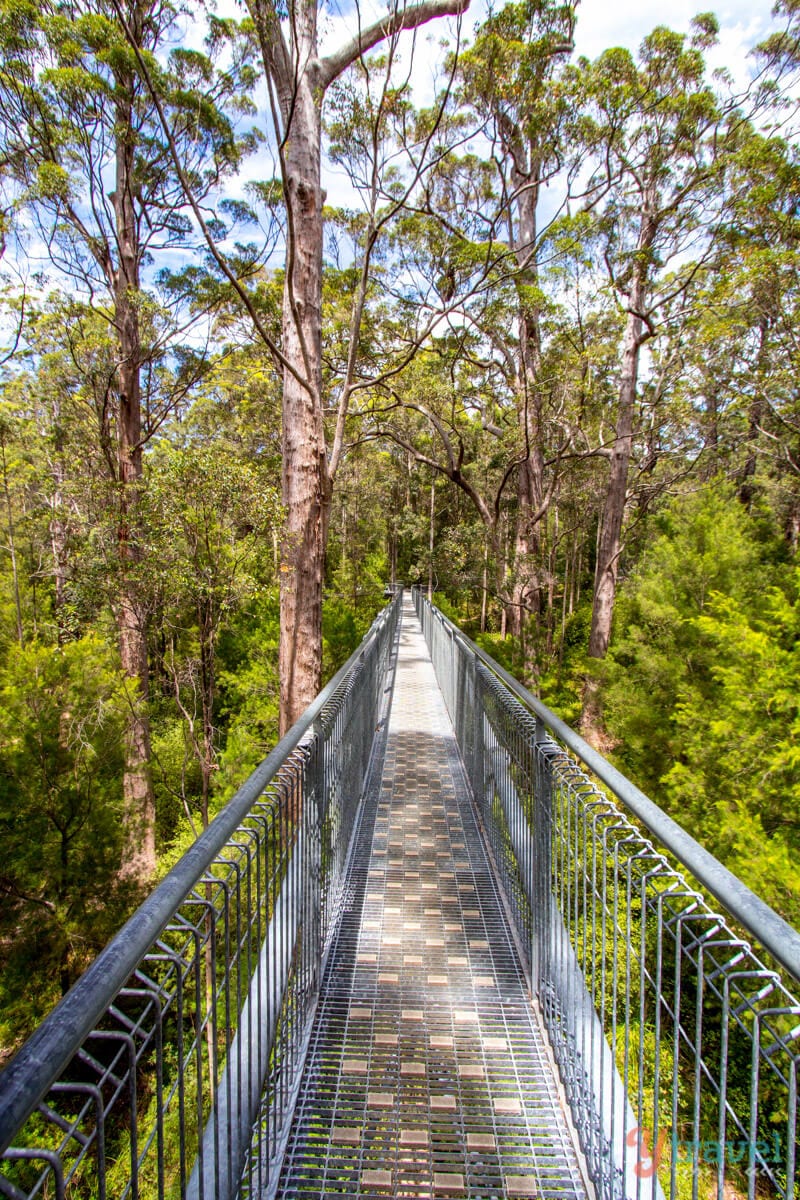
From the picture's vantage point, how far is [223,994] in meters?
1.96

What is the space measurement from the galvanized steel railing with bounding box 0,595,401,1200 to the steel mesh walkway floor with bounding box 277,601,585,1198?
0.18 m

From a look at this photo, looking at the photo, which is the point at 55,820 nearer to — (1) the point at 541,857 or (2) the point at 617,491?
(1) the point at 541,857

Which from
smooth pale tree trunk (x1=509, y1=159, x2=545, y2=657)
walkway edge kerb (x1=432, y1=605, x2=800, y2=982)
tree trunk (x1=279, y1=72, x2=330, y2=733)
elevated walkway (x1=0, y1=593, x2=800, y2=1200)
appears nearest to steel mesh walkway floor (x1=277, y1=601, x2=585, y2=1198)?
elevated walkway (x1=0, y1=593, x2=800, y2=1200)

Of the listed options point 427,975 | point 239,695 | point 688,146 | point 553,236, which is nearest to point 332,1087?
point 427,975

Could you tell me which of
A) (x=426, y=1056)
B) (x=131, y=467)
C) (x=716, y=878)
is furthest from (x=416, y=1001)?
(x=131, y=467)

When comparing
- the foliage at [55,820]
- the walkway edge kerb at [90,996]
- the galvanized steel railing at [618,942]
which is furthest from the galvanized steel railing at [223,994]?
the foliage at [55,820]

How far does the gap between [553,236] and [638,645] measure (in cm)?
887

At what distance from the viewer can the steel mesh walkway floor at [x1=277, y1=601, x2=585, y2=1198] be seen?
2.14 m

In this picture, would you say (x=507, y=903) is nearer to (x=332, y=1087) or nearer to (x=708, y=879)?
(x=332, y=1087)

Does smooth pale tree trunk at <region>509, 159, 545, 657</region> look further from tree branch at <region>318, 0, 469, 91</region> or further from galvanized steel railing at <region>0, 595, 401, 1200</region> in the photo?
galvanized steel railing at <region>0, 595, 401, 1200</region>

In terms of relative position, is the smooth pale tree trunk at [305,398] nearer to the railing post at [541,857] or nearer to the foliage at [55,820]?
the railing post at [541,857]

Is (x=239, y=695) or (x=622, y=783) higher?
(x=622, y=783)

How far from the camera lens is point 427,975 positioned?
317 centimetres

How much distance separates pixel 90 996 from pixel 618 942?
2671 millimetres
